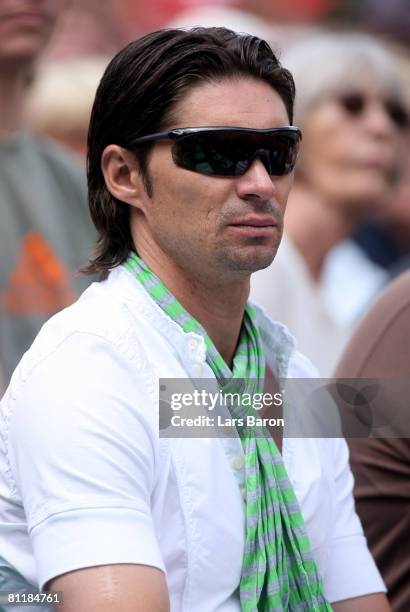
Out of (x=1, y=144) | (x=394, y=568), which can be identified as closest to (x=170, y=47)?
(x=394, y=568)

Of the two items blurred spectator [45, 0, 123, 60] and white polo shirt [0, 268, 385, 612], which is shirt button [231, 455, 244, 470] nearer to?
white polo shirt [0, 268, 385, 612]

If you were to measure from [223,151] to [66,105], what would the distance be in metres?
3.65

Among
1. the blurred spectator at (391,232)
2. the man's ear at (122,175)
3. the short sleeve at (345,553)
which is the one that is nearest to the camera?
the man's ear at (122,175)

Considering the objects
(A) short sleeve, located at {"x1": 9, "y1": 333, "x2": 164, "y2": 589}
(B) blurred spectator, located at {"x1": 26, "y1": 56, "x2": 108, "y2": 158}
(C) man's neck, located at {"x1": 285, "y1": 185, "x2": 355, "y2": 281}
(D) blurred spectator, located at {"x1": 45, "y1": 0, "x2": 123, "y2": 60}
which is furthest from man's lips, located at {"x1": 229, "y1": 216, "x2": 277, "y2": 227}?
(D) blurred spectator, located at {"x1": 45, "y1": 0, "x2": 123, "y2": 60}

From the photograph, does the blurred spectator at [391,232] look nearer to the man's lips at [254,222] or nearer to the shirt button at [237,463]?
the man's lips at [254,222]

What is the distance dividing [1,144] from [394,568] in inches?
82.5

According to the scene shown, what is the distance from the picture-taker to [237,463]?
84.1 inches

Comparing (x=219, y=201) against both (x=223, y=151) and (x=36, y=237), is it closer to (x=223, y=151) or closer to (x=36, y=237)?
(x=223, y=151)

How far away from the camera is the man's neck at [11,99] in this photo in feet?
13.1

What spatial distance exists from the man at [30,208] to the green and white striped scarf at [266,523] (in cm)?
144

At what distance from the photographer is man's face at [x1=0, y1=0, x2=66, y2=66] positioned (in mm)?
3873

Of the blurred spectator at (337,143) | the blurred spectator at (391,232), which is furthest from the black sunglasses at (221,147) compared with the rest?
the blurred spectator at (391,232)

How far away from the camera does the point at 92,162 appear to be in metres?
2.39

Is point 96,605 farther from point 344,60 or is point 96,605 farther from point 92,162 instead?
point 344,60
